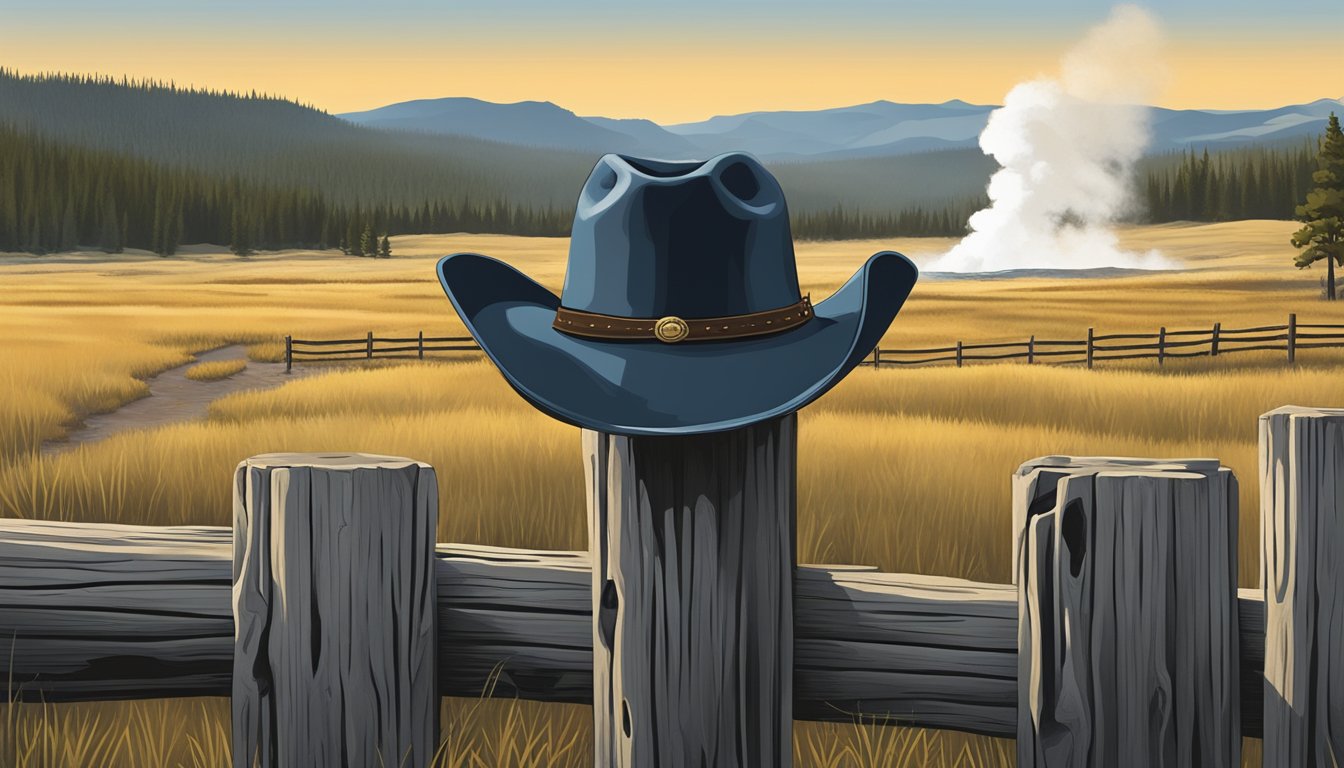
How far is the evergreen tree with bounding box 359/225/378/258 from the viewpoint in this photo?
99250mm

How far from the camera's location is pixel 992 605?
3.29 m

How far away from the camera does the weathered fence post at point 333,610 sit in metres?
3.25

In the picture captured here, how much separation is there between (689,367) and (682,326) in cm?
9

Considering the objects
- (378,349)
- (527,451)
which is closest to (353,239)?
(378,349)

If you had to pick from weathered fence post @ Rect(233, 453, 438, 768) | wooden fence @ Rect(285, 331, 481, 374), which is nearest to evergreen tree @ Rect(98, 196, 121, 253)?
wooden fence @ Rect(285, 331, 481, 374)

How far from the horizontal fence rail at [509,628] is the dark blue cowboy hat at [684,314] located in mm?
607

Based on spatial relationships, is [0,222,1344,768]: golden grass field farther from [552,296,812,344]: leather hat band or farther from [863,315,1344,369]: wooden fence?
[552,296,812,344]: leather hat band

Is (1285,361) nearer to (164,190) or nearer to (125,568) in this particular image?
(125,568)

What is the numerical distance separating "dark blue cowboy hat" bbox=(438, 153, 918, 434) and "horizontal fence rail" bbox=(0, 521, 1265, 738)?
0.61 meters

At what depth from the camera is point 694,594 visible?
3.15 metres

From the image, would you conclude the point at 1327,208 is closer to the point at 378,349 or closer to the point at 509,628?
the point at 378,349

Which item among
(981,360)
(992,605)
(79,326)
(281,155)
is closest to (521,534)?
(992,605)

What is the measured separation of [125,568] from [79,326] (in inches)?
1123

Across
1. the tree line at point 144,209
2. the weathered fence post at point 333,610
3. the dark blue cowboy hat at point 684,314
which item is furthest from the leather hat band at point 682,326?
the tree line at point 144,209
